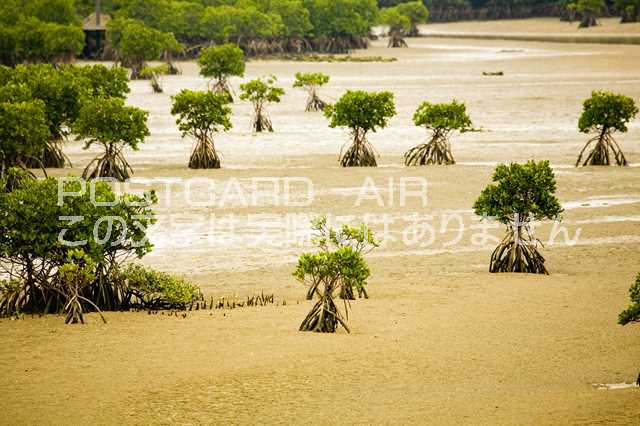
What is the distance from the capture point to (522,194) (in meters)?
15.3

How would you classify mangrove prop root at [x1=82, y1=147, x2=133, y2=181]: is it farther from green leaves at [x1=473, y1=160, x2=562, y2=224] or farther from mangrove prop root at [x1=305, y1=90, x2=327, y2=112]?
mangrove prop root at [x1=305, y1=90, x2=327, y2=112]

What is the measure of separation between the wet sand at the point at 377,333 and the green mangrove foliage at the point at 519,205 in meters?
0.40

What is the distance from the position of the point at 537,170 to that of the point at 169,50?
151 feet

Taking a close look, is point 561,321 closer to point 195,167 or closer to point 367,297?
point 367,297

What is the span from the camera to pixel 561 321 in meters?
11.9

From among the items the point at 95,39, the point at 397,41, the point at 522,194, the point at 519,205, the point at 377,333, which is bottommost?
the point at 377,333

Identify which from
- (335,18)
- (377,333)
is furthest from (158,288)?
(335,18)

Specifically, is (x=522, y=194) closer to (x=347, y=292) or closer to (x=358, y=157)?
(x=347, y=292)

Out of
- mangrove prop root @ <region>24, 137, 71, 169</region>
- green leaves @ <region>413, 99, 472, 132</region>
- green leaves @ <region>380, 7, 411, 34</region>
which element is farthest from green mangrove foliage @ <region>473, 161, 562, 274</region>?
green leaves @ <region>380, 7, 411, 34</region>

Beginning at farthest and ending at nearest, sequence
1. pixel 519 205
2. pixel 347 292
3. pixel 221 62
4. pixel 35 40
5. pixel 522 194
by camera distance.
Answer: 1. pixel 35 40
2. pixel 221 62
3. pixel 522 194
4. pixel 519 205
5. pixel 347 292

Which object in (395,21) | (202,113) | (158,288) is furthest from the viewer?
(395,21)

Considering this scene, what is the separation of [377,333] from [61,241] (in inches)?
148

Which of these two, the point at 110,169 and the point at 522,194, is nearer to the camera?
the point at 522,194

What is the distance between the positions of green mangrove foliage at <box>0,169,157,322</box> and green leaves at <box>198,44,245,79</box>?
30744mm
